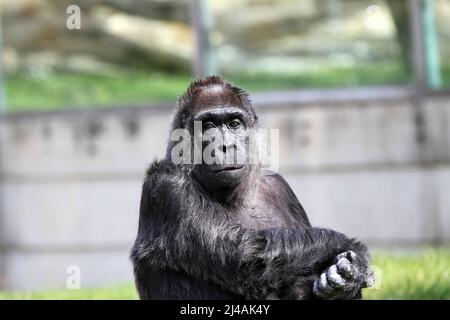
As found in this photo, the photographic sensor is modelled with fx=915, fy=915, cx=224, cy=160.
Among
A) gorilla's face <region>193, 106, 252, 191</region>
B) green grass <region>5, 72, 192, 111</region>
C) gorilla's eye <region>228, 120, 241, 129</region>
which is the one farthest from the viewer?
green grass <region>5, 72, 192, 111</region>

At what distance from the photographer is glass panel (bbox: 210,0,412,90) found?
11.6 meters

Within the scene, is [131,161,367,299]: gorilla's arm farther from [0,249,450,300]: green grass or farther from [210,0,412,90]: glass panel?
[210,0,412,90]: glass panel

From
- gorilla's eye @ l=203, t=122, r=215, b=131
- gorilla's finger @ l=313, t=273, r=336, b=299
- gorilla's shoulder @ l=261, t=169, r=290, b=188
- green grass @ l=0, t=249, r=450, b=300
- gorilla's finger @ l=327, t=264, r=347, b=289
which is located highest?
gorilla's eye @ l=203, t=122, r=215, b=131

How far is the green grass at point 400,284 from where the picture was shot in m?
7.14

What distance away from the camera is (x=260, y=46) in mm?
12055

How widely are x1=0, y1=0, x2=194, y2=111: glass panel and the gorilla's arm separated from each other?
6633mm

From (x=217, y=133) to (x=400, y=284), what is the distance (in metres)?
2.65

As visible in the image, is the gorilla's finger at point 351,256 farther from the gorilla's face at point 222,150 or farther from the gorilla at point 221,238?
the gorilla's face at point 222,150

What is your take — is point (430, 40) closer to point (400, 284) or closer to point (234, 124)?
point (400, 284)

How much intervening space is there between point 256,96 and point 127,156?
187cm

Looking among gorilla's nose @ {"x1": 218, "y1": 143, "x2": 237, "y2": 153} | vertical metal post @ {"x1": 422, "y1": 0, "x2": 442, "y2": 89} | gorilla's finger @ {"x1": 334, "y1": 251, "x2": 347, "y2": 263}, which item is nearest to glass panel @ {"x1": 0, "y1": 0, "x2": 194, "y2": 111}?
vertical metal post @ {"x1": 422, "y1": 0, "x2": 442, "y2": 89}

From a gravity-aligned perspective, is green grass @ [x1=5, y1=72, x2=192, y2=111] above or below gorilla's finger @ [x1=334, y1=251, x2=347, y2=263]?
above
